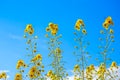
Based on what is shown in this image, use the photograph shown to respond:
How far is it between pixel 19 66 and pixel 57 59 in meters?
1.33

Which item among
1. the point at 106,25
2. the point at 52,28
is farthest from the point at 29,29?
the point at 106,25

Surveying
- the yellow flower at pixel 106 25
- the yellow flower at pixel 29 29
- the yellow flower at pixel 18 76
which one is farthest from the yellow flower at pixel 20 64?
the yellow flower at pixel 106 25

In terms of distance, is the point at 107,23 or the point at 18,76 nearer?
the point at 18,76

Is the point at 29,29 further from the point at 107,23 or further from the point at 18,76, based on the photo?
the point at 107,23

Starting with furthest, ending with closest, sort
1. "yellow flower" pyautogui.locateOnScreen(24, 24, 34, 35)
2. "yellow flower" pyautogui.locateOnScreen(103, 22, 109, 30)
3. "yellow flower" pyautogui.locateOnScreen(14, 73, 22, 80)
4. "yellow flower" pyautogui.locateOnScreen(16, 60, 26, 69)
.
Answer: "yellow flower" pyautogui.locateOnScreen(103, 22, 109, 30) → "yellow flower" pyautogui.locateOnScreen(24, 24, 34, 35) → "yellow flower" pyautogui.locateOnScreen(16, 60, 26, 69) → "yellow flower" pyautogui.locateOnScreen(14, 73, 22, 80)

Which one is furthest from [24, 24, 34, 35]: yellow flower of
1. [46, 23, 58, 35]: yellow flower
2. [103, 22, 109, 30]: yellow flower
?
[103, 22, 109, 30]: yellow flower

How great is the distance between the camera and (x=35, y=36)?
12086 mm

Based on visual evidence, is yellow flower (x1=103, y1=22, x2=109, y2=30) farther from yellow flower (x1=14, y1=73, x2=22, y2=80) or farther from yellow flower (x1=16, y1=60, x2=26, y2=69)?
yellow flower (x1=14, y1=73, x2=22, y2=80)

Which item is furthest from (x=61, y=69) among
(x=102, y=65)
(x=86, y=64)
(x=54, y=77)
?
(x=102, y=65)

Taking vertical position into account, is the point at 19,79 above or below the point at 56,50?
below

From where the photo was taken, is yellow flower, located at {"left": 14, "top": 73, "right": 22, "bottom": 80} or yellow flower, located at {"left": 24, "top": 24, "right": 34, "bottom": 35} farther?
yellow flower, located at {"left": 24, "top": 24, "right": 34, "bottom": 35}

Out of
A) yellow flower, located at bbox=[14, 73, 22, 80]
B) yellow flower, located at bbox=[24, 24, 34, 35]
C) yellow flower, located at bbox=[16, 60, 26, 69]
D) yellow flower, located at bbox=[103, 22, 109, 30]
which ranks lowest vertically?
yellow flower, located at bbox=[14, 73, 22, 80]

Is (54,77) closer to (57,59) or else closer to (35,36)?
(57,59)

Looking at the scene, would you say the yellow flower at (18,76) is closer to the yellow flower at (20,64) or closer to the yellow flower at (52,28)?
the yellow flower at (20,64)
